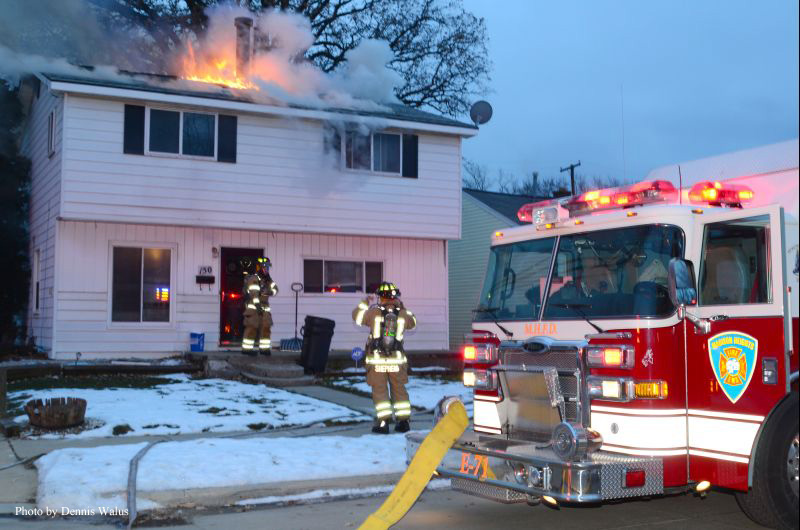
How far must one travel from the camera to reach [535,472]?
17.1 ft

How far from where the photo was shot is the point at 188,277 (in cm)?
1675

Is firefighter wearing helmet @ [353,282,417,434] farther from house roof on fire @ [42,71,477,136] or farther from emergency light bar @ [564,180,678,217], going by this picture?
house roof on fire @ [42,71,477,136]

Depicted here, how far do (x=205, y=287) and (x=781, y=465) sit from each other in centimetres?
1335

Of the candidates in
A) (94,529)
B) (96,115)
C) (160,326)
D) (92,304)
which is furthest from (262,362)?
(94,529)

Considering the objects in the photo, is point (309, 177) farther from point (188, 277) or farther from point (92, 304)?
point (92, 304)

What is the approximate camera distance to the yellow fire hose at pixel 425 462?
5.78m

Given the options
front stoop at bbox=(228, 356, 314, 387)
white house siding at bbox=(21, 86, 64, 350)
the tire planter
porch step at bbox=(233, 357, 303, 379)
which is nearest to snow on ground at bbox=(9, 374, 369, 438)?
the tire planter

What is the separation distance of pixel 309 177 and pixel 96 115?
4286 millimetres

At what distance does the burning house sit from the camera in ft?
52.0

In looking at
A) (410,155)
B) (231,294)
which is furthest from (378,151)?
(231,294)

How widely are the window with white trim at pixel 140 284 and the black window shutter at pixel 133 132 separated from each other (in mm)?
1917

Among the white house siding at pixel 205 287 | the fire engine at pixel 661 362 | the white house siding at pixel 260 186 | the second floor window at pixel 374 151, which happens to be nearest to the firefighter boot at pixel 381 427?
the fire engine at pixel 661 362

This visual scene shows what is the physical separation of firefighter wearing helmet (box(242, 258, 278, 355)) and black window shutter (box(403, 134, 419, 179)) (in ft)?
15.1

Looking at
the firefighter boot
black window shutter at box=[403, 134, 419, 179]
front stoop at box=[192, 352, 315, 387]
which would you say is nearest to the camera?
the firefighter boot
